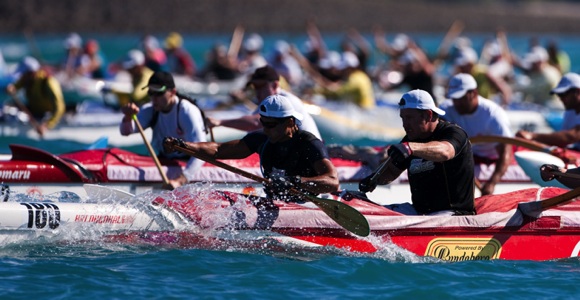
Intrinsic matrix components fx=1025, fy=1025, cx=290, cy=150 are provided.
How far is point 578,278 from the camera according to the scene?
9.10 meters

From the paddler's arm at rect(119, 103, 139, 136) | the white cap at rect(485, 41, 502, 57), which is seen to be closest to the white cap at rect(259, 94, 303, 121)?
the paddler's arm at rect(119, 103, 139, 136)

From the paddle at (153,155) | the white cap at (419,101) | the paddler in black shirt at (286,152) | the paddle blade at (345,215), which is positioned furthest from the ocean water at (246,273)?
the paddle at (153,155)

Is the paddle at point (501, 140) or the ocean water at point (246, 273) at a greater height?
the paddle at point (501, 140)

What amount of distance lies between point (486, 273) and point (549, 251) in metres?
0.82

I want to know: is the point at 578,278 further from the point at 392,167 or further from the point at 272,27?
the point at 272,27

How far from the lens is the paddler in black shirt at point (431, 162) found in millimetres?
8836

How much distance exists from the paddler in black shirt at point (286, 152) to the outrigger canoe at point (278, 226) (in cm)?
21

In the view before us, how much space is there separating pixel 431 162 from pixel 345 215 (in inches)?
35.8

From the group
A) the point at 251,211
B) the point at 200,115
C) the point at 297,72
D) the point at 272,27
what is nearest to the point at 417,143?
the point at 251,211

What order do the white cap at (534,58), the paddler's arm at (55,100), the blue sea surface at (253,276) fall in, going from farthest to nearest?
the white cap at (534,58)
the paddler's arm at (55,100)
the blue sea surface at (253,276)

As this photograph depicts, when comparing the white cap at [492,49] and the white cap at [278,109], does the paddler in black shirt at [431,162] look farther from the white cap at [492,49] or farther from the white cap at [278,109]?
the white cap at [492,49]

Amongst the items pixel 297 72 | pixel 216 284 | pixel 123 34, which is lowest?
pixel 216 284

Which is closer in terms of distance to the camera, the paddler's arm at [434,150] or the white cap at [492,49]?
the paddler's arm at [434,150]

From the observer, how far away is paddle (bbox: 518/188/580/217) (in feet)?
30.8
